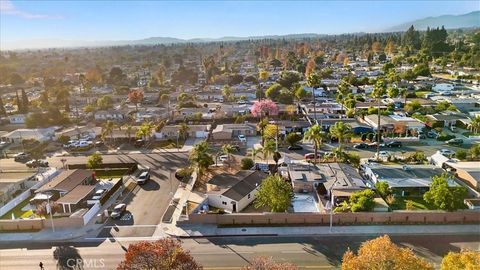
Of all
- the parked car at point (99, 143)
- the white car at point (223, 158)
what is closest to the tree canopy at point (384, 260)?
the white car at point (223, 158)

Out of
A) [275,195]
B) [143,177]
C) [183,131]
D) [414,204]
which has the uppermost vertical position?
[183,131]

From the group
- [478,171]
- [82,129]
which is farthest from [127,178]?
[478,171]

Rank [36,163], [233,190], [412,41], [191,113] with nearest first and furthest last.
Answer: [233,190]
[36,163]
[191,113]
[412,41]

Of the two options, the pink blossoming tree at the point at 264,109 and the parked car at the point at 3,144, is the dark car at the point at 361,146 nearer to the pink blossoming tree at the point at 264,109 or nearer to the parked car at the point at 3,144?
the pink blossoming tree at the point at 264,109

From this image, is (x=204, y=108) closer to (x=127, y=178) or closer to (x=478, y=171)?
(x=127, y=178)

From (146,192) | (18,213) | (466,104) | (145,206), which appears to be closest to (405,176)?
(145,206)

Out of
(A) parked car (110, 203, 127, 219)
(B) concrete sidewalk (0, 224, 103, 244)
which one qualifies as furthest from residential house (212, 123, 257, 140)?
(B) concrete sidewalk (0, 224, 103, 244)

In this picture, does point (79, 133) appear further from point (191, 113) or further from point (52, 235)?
point (52, 235)
